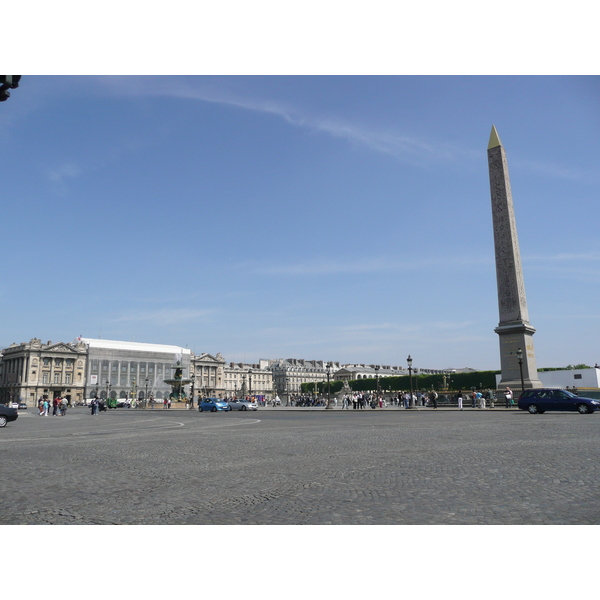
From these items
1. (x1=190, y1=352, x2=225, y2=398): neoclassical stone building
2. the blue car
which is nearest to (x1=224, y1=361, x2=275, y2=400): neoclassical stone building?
(x1=190, y1=352, x2=225, y2=398): neoclassical stone building

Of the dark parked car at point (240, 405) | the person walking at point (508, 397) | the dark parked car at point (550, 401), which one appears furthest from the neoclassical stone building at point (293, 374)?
the dark parked car at point (550, 401)

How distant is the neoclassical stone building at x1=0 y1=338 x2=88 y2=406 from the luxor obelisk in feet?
351

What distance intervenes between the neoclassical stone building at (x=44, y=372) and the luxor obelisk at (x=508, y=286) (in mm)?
107108

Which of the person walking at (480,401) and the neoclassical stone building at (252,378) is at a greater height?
the neoclassical stone building at (252,378)

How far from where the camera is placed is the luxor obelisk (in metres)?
35.2

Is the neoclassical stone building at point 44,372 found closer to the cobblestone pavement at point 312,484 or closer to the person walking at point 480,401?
the person walking at point 480,401

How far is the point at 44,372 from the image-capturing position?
406 feet

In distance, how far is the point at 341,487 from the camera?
7.15 metres

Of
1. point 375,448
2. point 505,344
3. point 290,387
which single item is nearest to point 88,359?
point 290,387

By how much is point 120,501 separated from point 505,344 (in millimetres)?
33619

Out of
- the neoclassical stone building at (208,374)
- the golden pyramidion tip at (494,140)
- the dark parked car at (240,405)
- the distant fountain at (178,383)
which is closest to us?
the golden pyramidion tip at (494,140)

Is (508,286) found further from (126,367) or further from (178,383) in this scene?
(126,367)

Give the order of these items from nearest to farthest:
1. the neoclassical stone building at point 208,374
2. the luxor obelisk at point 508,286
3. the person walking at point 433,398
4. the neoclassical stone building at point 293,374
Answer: the luxor obelisk at point 508,286 < the person walking at point 433,398 < the neoclassical stone building at point 208,374 < the neoclassical stone building at point 293,374

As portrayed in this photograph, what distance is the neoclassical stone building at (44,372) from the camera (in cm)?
12156
